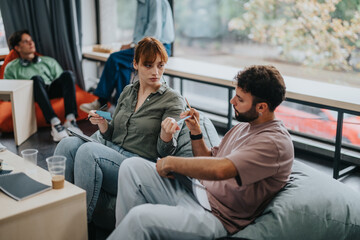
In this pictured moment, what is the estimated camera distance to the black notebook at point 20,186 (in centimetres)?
166

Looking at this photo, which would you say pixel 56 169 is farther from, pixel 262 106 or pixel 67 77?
pixel 67 77

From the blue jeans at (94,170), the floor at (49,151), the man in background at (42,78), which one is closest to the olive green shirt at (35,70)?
the man in background at (42,78)

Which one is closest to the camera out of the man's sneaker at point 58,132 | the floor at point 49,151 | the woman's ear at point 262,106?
the woman's ear at point 262,106

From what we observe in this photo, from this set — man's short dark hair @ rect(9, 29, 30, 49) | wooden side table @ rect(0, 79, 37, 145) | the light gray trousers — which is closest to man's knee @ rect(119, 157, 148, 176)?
the light gray trousers

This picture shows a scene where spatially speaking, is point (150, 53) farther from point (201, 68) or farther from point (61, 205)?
point (201, 68)

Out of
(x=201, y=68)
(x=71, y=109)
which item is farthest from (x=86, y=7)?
(x=201, y=68)

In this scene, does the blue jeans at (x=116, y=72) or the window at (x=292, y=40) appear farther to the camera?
the blue jeans at (x=116, y=72)

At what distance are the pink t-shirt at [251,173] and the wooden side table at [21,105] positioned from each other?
2221mm

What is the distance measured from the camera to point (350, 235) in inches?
68.6

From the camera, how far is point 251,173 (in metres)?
1.50

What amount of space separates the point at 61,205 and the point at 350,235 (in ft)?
3.87

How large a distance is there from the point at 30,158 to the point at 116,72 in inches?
86.1

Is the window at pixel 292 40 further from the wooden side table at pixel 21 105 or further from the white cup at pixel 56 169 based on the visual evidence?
the white cup at pixel 56 169

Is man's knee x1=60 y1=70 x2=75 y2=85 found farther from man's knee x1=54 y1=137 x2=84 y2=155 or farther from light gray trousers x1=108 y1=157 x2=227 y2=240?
light gray trousers x1=108 y1=157 x2=227 y2=240
